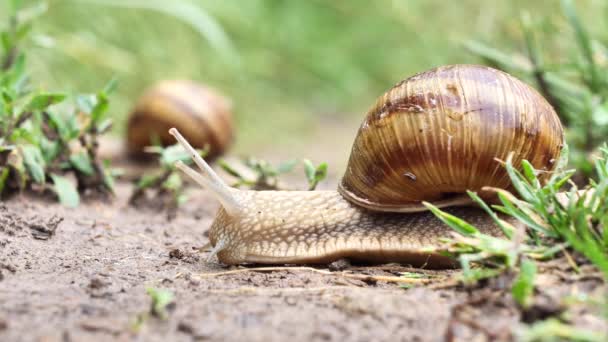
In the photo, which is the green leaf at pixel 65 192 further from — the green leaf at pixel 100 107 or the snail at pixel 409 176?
the snail at pixel 409 176

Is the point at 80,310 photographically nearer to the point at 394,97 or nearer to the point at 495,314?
the point at 495,314

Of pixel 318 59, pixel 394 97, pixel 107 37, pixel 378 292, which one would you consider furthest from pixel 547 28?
pixel 318 59

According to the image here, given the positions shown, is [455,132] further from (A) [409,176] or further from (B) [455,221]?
(B) [455,221]

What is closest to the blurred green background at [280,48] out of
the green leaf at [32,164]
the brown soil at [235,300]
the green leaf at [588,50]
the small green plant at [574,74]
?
the small green plant at [574,74]

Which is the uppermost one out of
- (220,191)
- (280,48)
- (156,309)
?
(280,48)

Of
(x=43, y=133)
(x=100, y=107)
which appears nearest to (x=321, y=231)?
(x=100, y=107)
